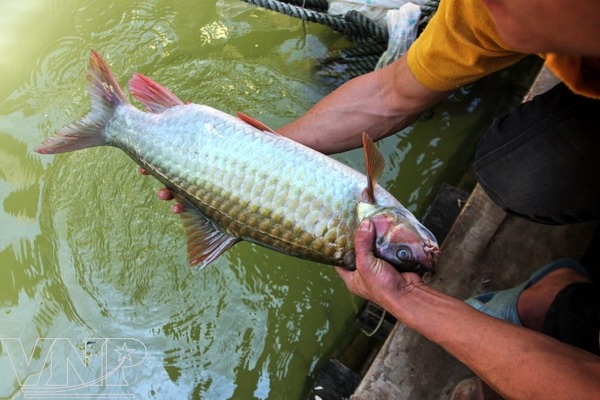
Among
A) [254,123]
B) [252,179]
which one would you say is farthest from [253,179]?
[254,123]

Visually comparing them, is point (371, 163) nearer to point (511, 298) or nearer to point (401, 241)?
point (401, 241)

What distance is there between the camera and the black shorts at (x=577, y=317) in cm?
167

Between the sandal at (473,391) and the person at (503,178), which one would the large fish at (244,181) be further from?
the sandal at (473,391)

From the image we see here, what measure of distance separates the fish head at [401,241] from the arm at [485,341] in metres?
0.04

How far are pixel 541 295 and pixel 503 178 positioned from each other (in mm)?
466

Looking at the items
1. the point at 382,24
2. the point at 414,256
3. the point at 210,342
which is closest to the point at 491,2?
the point at 414,256

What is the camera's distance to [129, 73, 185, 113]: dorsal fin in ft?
6.47

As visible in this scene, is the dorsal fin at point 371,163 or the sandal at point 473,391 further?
the sandal at point 473,391

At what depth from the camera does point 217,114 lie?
1912 mm

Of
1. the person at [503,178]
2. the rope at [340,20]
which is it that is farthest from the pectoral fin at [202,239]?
the rope at [340,20]

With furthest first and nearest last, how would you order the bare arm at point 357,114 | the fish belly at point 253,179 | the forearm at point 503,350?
the bare arm at point 357,114 → the fish belly at point 253,179 → the forearm at point 503,350

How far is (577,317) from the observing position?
1710 millimetres

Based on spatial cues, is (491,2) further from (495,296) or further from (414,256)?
(495,296)

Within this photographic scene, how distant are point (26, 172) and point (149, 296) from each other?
3.57ft
